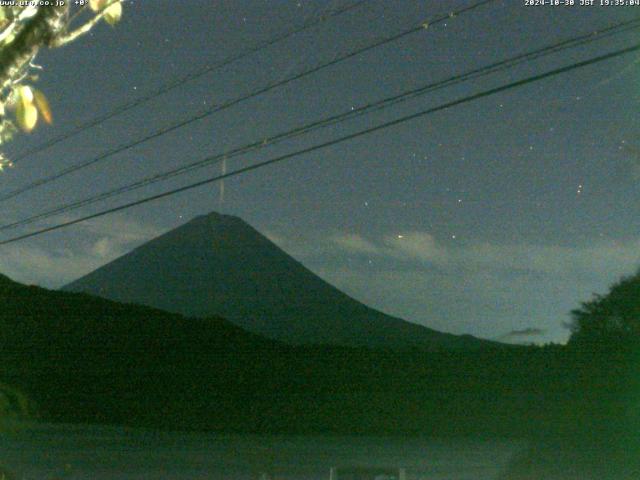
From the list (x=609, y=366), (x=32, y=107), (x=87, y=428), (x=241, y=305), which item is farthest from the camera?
(x=241, y=305)

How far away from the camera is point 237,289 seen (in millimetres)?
27328

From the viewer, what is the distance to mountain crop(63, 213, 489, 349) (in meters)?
24.6

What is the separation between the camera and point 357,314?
2386 centimetres

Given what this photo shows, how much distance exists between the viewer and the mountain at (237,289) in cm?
2458

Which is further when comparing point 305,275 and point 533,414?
point 305,275

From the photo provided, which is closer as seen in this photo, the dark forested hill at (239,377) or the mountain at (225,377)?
the dark forested hill at (239,377)

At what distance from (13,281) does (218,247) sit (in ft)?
18.5

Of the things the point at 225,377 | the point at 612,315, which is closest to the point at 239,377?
the point at 225,377

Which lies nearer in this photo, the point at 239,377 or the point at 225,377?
the point at 239,377

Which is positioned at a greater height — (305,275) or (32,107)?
(305,275)

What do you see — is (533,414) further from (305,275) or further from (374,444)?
(305,275)

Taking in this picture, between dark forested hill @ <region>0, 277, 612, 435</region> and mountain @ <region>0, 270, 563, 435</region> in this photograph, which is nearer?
dark forested hill @ <region>0, 277, 612, 435</region>

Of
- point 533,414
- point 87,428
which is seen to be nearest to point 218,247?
point 87,428

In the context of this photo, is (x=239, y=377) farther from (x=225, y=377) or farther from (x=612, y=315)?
(x=612, y=315)
